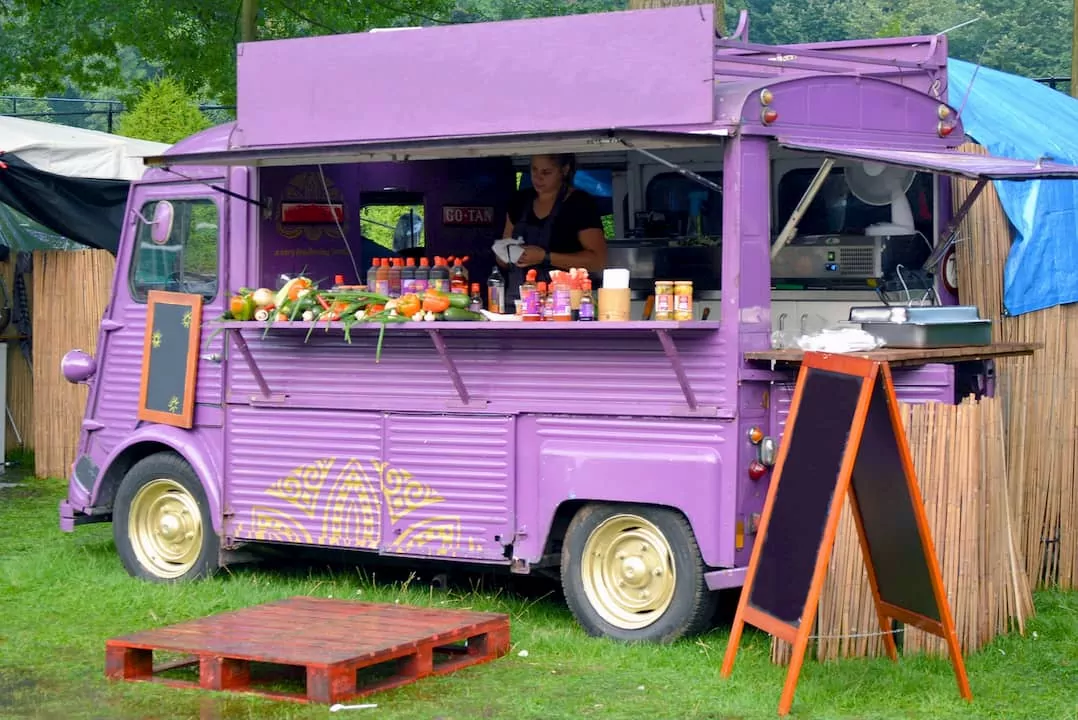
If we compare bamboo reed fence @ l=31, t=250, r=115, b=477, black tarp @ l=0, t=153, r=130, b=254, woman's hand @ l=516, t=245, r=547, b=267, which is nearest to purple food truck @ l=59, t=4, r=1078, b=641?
woman's hand @ l=516, t=245, r=547, b=267

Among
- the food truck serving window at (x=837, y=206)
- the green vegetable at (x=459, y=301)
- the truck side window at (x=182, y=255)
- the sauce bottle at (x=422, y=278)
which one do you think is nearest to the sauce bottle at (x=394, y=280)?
the sauce bottle at (x=422, y=278)

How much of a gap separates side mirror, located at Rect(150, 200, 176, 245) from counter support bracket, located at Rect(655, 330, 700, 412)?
3420 mm

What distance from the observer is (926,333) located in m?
7.20

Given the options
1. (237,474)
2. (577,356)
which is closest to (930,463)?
(577,356)

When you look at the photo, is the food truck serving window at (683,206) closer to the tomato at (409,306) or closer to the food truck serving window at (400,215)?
the food truck serving window at (400,215)

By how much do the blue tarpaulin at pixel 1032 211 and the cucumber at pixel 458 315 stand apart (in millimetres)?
2798

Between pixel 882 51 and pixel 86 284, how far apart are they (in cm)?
785

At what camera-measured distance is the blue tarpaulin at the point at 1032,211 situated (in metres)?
8.94

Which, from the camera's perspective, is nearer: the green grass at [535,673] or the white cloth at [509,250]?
the green grass at [535,673]

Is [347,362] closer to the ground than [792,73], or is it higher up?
closer to the ground

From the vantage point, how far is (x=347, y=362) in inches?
328

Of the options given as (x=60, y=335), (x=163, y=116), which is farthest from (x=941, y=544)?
(x=163, y=116)

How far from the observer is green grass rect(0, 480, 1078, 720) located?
623 centimetres

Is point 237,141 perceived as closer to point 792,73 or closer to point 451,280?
point 451,280
